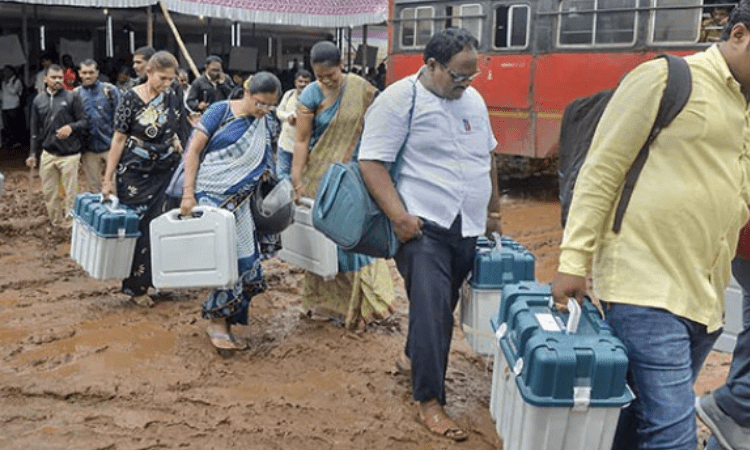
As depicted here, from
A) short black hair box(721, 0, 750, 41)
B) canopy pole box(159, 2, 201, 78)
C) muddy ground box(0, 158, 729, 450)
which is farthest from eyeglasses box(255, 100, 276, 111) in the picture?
canopy pole box(159, 2, 201, 78)

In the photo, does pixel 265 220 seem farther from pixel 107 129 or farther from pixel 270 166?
pixel 107 129

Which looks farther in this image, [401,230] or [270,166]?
[270,166]

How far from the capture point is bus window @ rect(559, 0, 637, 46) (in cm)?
891

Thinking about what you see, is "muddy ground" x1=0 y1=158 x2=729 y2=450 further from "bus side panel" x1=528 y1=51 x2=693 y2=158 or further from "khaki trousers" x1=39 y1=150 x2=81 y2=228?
"bus side panel" x1=528 y1=51 x2=693 y2=158

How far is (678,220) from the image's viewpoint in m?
2.16

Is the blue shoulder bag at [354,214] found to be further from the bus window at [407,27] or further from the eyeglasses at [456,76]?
the bus window at [407,27]

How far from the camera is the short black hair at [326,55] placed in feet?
15.2

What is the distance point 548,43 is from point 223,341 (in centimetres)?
673

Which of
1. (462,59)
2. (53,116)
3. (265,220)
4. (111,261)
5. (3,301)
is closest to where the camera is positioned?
(462,59)

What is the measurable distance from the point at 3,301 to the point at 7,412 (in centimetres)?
206

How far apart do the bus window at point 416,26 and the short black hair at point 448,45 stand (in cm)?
800

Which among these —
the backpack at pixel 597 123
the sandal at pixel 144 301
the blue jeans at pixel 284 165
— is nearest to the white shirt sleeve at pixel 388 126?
the backpack at pixel 597 123

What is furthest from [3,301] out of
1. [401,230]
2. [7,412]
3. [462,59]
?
[462,59]

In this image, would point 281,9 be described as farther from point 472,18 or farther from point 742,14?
point 742,14
